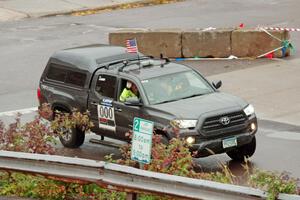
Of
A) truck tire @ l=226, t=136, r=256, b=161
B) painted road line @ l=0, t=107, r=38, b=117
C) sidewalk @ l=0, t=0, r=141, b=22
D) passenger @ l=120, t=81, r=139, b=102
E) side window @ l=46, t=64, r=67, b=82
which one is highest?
passenger @ l=120, t=81, r=139, b=102

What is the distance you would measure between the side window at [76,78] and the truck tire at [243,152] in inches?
129

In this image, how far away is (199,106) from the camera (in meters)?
14.5

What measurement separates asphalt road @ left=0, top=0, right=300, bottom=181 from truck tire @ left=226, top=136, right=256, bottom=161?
7.3 inches

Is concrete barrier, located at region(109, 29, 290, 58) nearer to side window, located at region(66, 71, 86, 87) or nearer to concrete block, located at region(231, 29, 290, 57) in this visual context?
concrete block, located at region(231, 29, 290, 57)

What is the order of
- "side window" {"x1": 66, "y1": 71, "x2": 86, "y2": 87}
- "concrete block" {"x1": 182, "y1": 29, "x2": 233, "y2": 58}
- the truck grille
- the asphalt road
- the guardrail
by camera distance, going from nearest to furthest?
the guardrail, the truck grille, "side window" {"x1": 66, "y1": 71, "x2": 86, "y2": 87}, the asphalt road, "concrete block" {"x1": 182, "y1": 29, "x2": 233, "y2": 58}

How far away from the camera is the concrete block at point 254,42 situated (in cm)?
2519

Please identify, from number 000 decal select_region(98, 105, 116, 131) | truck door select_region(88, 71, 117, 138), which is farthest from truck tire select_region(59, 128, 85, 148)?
number 000 decal select_region(98, 105, 116, 131)

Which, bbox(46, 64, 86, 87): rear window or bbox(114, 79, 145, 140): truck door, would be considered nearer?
bbox(114, 79, 145, 140): truck door

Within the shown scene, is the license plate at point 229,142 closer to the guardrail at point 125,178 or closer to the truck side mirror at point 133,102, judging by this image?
the truck side mirror at point 133,102

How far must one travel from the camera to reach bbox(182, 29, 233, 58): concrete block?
25.6 m

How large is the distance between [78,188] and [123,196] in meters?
0.55

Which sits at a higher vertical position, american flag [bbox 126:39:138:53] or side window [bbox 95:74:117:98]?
american flag [bbox 126:39:138:53]

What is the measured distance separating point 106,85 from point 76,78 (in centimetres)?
94

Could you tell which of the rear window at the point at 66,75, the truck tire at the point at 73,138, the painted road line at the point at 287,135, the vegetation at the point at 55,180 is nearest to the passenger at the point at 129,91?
the rear window at the point at 66,75
